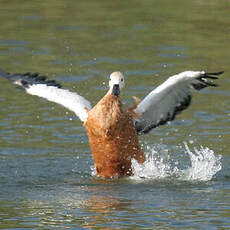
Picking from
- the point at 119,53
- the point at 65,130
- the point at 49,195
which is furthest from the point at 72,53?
the point at 49,195

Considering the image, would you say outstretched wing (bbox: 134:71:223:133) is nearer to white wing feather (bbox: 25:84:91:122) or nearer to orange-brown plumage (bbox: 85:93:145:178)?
orange-brown plumage (bbox: 85:93:145:178)

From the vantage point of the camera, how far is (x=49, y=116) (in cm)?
1455

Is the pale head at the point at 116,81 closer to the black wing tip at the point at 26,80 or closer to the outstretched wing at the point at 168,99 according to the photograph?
the outstretched wing at the point at 168,99

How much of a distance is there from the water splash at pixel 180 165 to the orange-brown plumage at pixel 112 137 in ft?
0.53

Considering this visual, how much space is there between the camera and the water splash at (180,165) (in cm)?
1184

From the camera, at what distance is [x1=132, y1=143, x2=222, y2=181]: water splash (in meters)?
11.8

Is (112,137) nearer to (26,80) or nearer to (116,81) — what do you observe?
(116,81)

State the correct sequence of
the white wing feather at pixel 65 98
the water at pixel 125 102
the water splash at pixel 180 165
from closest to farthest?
1. the water at pixel 125 102
2. the water splash at pixel 180 165
3. the white wing feather at pixel 65 98

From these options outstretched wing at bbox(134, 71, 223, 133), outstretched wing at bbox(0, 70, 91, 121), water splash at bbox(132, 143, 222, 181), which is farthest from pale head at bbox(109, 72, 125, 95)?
water splash at bbox(132, 143, 222, 181)

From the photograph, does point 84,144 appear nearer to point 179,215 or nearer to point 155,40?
point 179,215

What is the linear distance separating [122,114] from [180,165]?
1263 millimetres

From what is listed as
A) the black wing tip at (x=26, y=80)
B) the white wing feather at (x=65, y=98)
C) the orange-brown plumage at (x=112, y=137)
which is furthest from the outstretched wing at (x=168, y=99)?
the black wing tip at (x=26, y=80)

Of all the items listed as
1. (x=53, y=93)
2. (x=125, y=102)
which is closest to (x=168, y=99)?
(x=53, y=93)

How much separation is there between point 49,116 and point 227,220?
540cm
